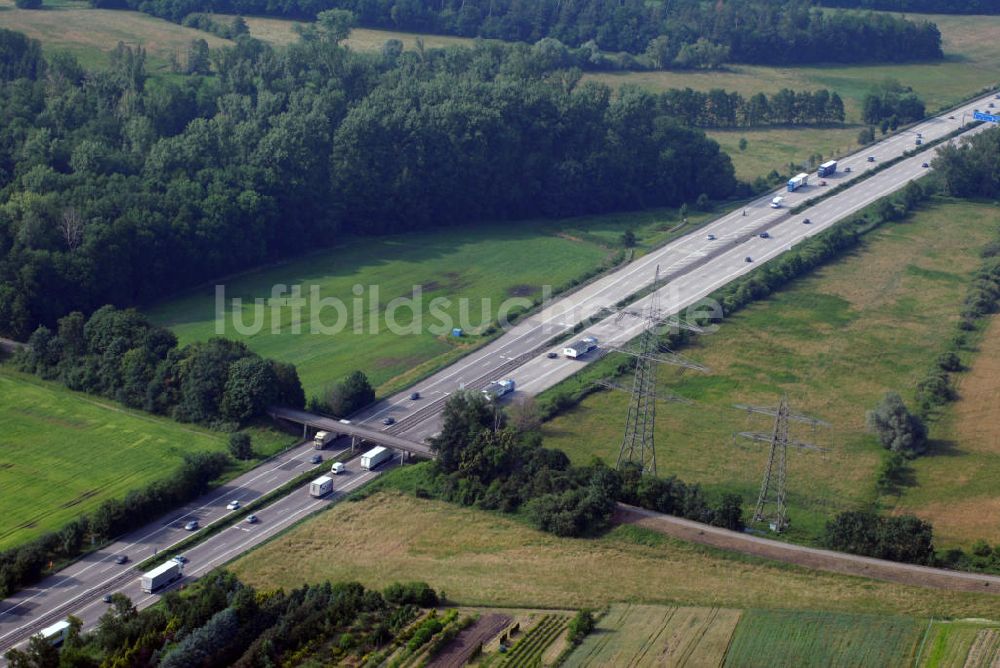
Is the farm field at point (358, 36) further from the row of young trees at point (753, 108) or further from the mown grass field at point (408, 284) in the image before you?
the mown grass field at point (408, 284)

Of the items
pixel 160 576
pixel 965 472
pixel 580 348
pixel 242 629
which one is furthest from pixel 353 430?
pixel 965 472

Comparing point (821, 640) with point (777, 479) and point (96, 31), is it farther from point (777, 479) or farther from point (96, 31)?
point (96, 31)

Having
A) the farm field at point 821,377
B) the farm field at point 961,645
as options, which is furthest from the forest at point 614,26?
the farm field at point 961,645

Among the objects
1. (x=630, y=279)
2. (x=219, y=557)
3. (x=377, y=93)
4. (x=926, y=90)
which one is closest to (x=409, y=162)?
(x=377, y=93)

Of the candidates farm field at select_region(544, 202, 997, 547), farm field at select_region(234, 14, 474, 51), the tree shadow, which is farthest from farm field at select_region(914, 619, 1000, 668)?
farm field at select_region(234, 14, 474, 51)

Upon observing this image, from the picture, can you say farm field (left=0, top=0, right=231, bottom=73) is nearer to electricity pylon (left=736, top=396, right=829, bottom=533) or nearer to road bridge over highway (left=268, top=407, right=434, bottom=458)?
road bridge over highway (left=268, top=407, right=434, bottom=458)
